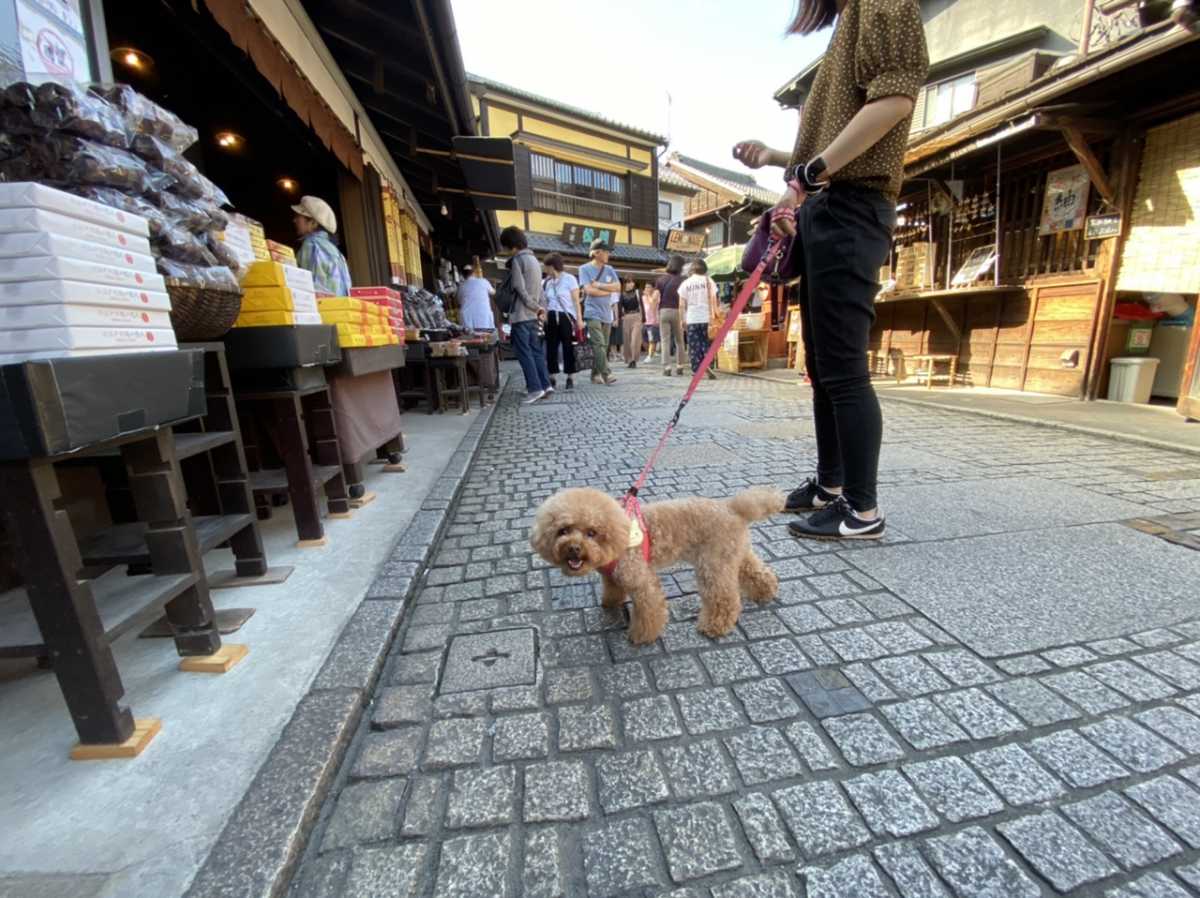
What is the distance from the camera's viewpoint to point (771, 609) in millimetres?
2068

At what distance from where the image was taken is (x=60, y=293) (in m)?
1.23

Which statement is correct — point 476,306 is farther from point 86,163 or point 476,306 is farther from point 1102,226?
point 1102,226

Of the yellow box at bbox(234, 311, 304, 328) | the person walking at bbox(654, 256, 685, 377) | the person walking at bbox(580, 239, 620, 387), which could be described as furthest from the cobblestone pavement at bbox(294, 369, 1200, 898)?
the person walking at bbox(654, 256, 685, 377)

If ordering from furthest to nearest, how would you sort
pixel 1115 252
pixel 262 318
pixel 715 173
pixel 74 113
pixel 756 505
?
pixel 715 173 → pixel 1115 252 → pixel 262 318 → pixel 756 505 → pixel 74 113

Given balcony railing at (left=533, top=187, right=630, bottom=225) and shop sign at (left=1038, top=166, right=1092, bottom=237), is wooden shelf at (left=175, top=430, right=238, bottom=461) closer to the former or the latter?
shop sign at (left=1038, top=166, right=1092, bottom=237)

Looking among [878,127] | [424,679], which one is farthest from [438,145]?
[424,679]

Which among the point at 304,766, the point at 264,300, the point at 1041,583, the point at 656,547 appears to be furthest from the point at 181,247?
the point at 1041,583

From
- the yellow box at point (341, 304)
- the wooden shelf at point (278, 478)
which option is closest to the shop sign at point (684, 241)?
the yellow box at point (341, 304)

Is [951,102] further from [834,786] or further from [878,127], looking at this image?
[834,786]

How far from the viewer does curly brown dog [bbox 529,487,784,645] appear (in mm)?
1705

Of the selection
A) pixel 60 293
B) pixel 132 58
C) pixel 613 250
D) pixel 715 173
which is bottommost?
pixel 60 293

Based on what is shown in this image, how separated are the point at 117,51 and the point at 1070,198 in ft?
32.2

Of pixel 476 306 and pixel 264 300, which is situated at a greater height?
pixel 476 306

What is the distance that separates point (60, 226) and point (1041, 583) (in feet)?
11.5
